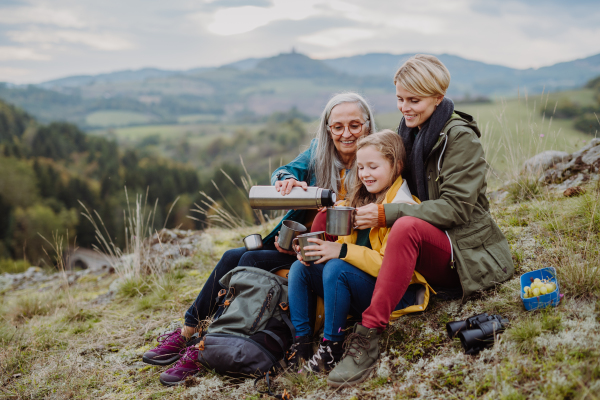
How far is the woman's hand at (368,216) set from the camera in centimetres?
252

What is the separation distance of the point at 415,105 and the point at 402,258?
111 cm

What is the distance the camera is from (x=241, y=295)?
300 centimetres

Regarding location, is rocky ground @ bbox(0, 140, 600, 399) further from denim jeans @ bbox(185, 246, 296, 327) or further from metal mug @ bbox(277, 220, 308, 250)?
metal mug @ bbox(277, 220, 308, 250)

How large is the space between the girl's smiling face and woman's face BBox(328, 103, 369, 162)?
1.64 feet

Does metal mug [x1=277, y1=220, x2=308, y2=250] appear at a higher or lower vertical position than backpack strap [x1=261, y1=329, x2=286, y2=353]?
higher

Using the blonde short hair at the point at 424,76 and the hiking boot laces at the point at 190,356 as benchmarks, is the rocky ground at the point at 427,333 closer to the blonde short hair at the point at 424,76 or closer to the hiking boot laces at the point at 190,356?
the hiking boot laces at the point at 190,356

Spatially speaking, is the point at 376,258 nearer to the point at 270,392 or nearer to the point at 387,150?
the point at 387,150

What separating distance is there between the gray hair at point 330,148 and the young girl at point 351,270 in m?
0.39

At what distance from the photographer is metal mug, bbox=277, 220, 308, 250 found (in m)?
3.03

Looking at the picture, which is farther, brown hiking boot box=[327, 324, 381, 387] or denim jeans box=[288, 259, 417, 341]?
denim jeans box=[288, 259, 417, 341]

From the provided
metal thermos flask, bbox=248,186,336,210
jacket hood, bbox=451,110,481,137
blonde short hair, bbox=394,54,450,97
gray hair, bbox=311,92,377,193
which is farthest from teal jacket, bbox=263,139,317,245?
jacket hood, bbox=451,110,481,137

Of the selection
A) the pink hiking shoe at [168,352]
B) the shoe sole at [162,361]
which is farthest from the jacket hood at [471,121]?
the shoe sole at [162,361]

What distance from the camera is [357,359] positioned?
8.00ft

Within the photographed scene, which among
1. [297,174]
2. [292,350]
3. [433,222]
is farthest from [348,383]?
[297,174]
